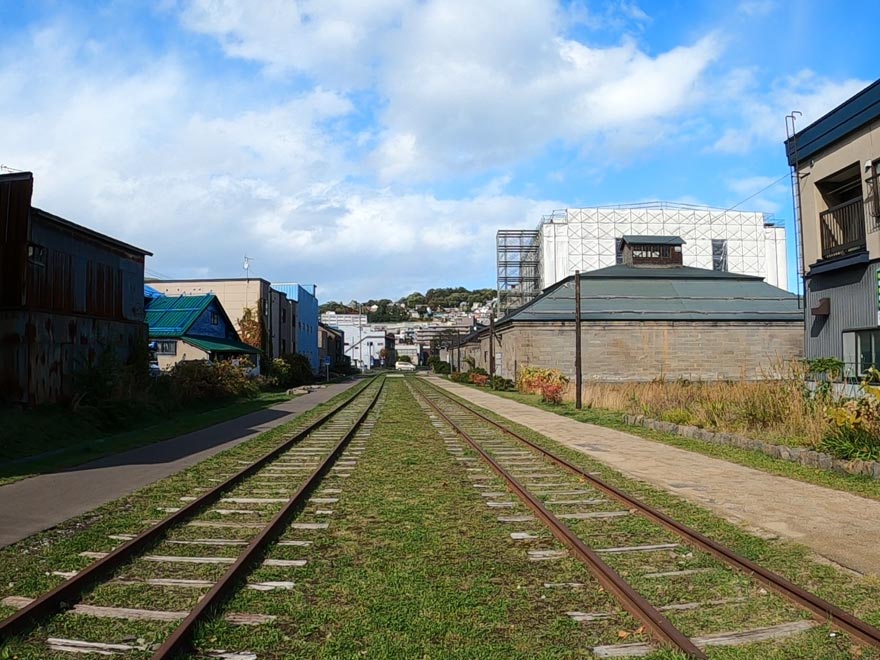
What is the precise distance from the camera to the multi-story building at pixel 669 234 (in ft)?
262

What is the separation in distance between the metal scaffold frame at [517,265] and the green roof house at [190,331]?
49479 millimetres

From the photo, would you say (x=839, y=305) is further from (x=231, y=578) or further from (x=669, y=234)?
(x=669, y=234)

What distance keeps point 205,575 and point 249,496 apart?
3.78m

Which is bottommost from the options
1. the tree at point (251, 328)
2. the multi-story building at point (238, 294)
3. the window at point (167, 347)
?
the window at point (167, 347)

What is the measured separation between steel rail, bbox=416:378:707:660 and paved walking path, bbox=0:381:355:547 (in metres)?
5.52

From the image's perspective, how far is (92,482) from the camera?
36.4 feet

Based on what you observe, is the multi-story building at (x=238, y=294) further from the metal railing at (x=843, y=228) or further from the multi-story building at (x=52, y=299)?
the metal railing at (x=843, y=228)

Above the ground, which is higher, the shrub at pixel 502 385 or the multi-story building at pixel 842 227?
the multi-story building at pixel 842 227

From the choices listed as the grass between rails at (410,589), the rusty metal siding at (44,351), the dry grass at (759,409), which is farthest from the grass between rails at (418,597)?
the rusty metal siding at (44,351)

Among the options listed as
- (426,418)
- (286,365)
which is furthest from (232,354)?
(426,418)

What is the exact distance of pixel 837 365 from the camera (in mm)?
17266

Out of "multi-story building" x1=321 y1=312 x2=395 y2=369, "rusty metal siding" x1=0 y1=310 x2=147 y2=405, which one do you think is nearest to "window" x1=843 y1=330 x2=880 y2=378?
"rusty metal siding" x1=0 y1=310 x2=147 y2=405

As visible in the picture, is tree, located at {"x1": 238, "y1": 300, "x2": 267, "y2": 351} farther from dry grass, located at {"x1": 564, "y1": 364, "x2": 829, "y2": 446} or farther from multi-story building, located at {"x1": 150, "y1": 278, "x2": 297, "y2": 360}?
dry grass, located at {"x1": 564, "y1": 364, "x2": 829, "y2": 446}

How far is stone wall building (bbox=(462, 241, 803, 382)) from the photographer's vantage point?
48.6 m
